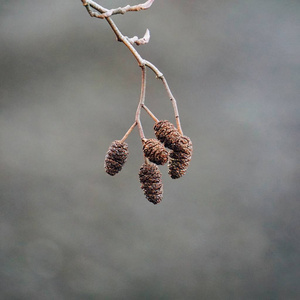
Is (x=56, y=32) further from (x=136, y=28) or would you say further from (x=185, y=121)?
(x=185, y=121)

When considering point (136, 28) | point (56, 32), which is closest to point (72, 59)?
point (56, 32)

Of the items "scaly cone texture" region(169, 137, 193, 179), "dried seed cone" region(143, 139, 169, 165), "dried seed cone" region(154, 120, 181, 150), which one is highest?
"dried seed cone" region(154, 120, 181, 150)

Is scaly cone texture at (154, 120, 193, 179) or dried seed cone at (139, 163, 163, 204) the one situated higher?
scaly cone texture at (154, 120, 193, 179)

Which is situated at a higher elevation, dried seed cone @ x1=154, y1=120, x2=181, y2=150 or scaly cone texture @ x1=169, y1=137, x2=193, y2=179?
dried seed cone @ x1=154, y1=120, x2=181, y2=150
